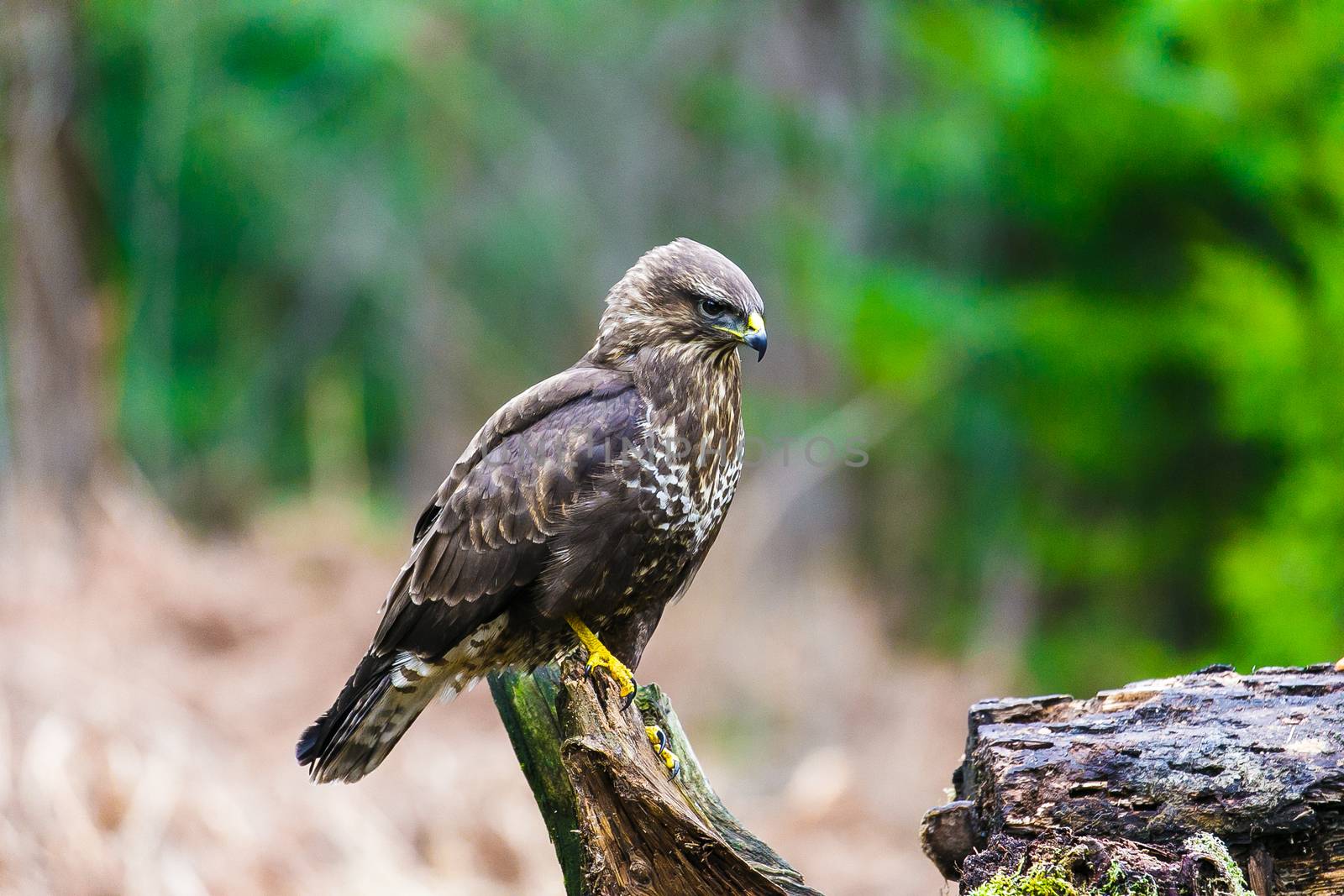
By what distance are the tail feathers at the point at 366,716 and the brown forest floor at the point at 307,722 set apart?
2235 millimetres

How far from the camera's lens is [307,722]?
751 cm

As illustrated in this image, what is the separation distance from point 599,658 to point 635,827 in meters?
0.71

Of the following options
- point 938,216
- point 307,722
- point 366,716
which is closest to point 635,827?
point 366,716

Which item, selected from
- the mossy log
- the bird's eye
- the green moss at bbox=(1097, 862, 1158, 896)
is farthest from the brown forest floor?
the green moss at bbox=(1097, 862, 1158, 896)

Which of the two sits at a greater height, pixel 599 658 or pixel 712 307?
pixel 712 307

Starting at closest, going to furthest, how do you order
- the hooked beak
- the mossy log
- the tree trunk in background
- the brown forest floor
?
1. the mossy log
2. the hooked beak
3. the brown forest floor
4. the tree trunk in background

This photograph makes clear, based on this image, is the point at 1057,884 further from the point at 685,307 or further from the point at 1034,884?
the point at 685,307

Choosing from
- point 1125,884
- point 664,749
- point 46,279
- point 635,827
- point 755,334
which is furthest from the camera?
point 46,279

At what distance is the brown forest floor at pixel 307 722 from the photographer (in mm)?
5586

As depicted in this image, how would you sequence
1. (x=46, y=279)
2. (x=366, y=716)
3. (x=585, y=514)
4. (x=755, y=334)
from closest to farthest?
(x=585, y=514) < (x=755, y=334) < (x=366, y=716) < (x=46, y=279)

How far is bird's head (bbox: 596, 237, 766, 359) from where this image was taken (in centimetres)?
340

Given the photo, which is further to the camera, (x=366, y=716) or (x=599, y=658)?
(x=366, y=716)

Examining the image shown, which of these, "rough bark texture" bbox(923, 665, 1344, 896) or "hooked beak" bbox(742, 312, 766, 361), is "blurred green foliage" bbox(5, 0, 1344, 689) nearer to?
"hooked beak" bbox(742, 312, 766, 361)

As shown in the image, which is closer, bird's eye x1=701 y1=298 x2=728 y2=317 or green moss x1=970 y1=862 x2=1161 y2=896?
green moss x1=970 y1=862 x2=1161 y2=896
